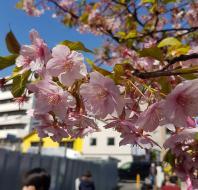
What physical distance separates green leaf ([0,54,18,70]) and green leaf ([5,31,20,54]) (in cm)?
2

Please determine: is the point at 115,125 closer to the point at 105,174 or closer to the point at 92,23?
the point at 92,23

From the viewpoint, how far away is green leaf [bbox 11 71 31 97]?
0.96 metres

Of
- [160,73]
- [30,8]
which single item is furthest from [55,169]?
[160,73]

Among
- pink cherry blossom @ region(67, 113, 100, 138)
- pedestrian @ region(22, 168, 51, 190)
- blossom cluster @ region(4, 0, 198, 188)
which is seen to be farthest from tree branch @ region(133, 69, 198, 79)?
pedestrian @ region(22, 168, 51, 190)

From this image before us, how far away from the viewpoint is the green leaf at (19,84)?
3.15 feet

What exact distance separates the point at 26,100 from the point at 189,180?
2.27 feet

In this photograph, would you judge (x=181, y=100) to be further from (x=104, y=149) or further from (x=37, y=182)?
(x=104, y=149)

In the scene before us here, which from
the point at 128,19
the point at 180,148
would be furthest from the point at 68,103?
the point at 128,19

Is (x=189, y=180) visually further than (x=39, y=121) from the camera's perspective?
Yes

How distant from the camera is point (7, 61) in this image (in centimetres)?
97

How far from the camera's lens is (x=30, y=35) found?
96cm

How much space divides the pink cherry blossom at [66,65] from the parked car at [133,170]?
80.0ft

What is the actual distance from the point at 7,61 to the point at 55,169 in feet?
32.7

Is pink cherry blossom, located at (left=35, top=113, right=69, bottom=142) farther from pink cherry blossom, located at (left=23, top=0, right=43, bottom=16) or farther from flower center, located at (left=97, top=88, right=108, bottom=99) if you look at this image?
pink cherry blossom, located at (left=23, top=0, right=43, bottom=16)
